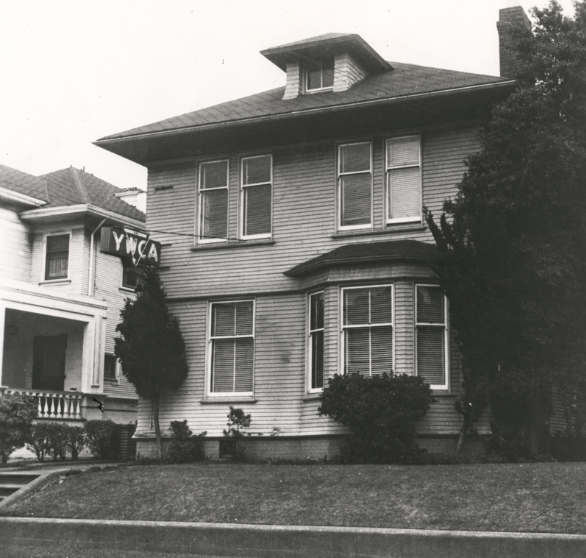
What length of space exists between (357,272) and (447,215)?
2.14 m

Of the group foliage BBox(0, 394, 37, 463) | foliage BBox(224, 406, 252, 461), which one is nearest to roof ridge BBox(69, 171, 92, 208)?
foliage BBox(0, 394, 37, 463)

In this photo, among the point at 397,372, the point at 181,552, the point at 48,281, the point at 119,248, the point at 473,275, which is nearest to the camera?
the point at 181,552

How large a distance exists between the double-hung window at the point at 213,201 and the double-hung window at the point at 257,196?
464mm

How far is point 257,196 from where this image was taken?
20938 millimetres

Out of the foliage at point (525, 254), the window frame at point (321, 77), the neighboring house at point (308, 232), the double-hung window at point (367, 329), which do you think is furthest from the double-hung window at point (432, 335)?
the window frame at point (321, 77)

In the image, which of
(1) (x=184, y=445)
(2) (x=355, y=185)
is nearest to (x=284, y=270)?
(2) (x=355, y=185)

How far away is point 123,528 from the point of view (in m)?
12.0

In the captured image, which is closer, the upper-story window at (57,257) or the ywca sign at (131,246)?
the ywca sign at (131,246)

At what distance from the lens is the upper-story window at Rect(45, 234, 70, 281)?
1185 inches

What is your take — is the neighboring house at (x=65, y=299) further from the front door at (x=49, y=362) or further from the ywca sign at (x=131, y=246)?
the ywca sign at (x=131, y=246)

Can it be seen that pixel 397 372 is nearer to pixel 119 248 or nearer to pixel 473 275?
pixel 473 275

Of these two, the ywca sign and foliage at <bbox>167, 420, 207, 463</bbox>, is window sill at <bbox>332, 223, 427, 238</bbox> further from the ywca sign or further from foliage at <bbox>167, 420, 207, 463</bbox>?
foliage at <bbox>167, 420, 207, 463</bbox>

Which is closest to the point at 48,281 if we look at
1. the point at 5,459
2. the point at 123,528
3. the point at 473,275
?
the point at 5,459

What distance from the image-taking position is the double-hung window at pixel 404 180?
63.7 feet
